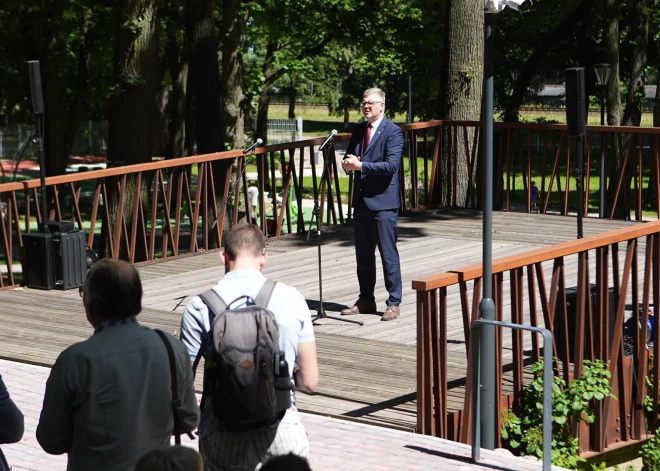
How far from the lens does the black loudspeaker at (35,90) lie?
11758mm

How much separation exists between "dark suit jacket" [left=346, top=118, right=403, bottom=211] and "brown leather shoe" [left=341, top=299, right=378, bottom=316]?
95cm

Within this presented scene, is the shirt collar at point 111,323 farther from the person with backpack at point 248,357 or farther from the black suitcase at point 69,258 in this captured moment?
the black suitcase at point 69,258

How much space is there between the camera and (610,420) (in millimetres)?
9023

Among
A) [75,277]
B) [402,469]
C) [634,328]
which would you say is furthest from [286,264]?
[402,469]

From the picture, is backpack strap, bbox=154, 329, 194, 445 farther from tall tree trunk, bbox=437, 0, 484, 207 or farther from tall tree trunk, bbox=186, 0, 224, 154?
tall tree trunk, bbox=186, 0, 224, 154

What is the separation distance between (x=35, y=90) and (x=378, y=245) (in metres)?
4.03

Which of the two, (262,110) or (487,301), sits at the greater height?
(487,301)

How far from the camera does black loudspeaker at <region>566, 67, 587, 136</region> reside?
439 inches

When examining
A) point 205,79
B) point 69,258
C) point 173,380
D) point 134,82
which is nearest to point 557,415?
point 173,380

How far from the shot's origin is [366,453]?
7051mm

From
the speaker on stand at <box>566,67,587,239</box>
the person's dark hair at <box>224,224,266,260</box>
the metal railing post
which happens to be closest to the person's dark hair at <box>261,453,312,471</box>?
the person's dark hair at <box>224,224,266,260</box>

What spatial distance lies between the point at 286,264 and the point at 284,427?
27.2 ft

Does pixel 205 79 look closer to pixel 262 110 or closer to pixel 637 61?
pixel 637 61

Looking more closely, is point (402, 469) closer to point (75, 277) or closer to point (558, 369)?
point (558, 369)
